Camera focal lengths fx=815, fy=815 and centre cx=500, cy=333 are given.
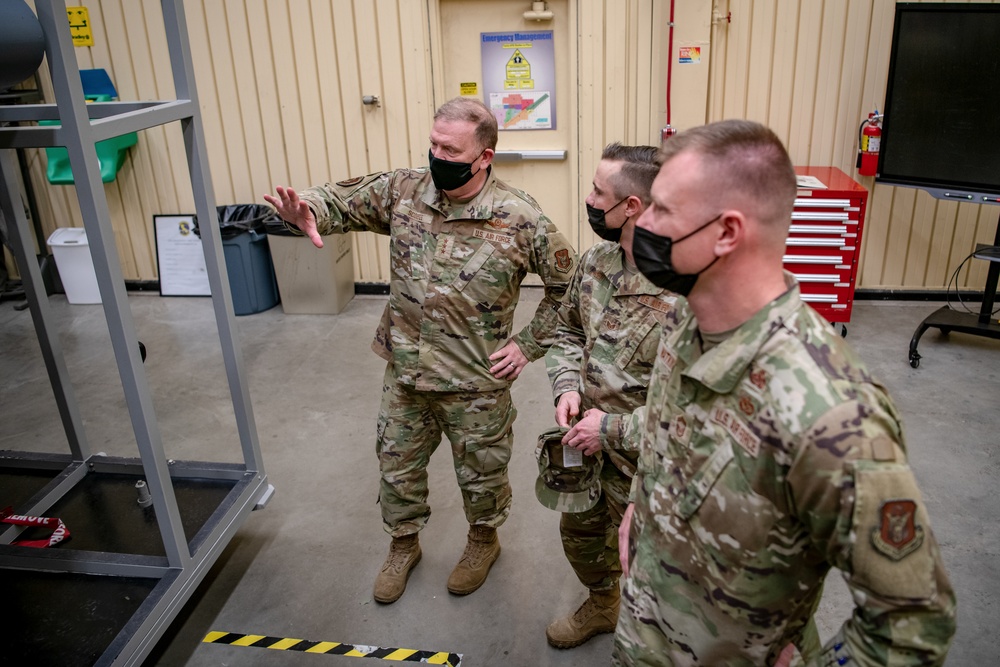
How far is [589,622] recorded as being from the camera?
2865 mm

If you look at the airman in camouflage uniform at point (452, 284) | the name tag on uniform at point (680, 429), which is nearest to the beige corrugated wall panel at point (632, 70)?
the airman in camouflage uniform at point (452, 284)

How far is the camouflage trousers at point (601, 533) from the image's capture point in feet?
8.27

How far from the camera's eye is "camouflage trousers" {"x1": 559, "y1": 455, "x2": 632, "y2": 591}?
8.27ft

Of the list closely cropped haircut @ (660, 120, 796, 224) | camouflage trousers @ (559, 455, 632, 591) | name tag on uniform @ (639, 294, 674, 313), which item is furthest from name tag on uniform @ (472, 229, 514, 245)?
closely cropped haircut @ (660, 120, 796, 224)

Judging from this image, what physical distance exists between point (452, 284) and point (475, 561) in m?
1.14

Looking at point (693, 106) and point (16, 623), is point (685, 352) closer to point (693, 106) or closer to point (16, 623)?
point (16, 623)

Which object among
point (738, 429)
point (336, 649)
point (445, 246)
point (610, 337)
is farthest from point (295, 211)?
point (738, 429)

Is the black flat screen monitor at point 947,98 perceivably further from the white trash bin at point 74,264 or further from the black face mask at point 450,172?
the white trash bin at point 74,264

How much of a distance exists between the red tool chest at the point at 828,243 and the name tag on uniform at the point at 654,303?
2.91 metres

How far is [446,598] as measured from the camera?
3.15m

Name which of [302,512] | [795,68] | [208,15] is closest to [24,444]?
[302,512]

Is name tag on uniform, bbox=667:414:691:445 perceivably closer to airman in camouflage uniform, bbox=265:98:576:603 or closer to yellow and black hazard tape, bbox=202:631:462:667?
airman in camouflage uniform, bbox=265:98:576:603

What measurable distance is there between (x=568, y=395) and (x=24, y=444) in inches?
135

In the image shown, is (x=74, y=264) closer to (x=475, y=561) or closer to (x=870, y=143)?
(x=475, y=561)
